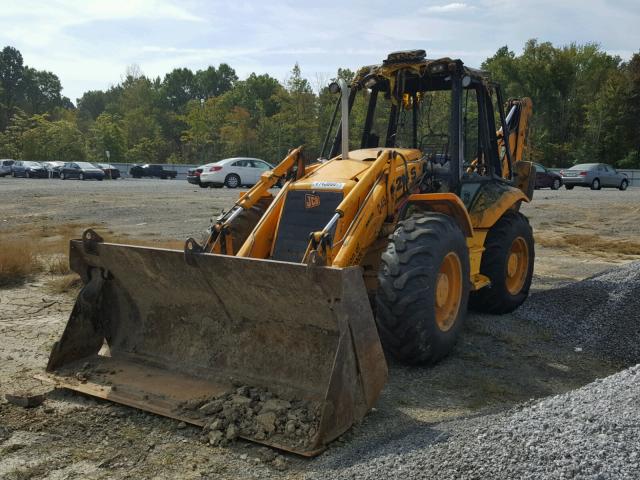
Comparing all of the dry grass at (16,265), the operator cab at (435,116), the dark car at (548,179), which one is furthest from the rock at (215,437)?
the dark car at (548,179)

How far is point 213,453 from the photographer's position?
3908 millimetres

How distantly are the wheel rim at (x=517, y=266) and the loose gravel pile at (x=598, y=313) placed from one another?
251 mm

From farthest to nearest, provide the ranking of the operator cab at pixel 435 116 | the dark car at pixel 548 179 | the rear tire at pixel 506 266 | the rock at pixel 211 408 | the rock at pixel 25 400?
the dark car at pixel 548 179 → the rear tire at pixel 506 266 → the operator cab at pixel 435 116 → the rock at pixel 25 400 → the rock at pixel 211 408

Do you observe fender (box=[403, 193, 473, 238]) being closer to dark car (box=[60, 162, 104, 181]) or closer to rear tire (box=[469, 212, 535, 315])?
rear tire (box=[469, 212, 535, 315])

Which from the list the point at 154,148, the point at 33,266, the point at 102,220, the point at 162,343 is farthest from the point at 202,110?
the point at 162,343

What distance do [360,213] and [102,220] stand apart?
463 inches

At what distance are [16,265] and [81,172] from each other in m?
33.2

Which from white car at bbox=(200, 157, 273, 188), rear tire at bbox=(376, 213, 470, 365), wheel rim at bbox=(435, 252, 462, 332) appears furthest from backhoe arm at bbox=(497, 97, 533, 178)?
white car at bbox=(200, 157, 273, 188)

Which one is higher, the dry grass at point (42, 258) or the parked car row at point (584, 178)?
the parked car row at point (584, 178)

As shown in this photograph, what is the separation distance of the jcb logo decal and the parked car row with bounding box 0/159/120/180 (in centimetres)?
3714

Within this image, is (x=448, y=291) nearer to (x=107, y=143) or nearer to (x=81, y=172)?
(x=81, y=172)

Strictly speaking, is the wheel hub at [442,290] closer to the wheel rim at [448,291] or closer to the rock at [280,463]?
the wheel rim at [448,291]

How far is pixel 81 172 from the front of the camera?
40.0 meters

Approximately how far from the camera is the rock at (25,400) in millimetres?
4543
